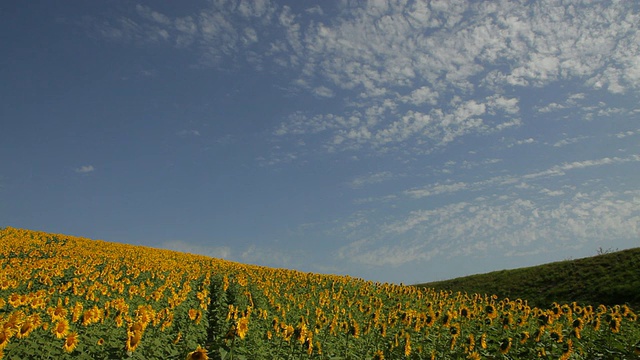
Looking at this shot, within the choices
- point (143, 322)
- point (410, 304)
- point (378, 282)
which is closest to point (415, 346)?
point (143, 322)

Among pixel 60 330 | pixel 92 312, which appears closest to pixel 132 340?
pixel 60 330

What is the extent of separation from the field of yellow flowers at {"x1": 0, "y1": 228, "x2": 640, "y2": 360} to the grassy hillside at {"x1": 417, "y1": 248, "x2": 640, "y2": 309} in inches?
362

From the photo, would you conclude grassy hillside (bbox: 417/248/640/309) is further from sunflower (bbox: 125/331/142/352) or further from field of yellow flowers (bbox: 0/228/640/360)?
sunflower (bbox: 125/331/142/352)

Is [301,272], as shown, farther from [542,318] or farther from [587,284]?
[542,318]

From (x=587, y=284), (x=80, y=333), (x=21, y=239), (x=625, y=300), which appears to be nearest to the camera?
(x=80, y=333)

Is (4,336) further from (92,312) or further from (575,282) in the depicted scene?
(575,282)

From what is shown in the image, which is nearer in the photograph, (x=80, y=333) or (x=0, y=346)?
(x=0, y=346)

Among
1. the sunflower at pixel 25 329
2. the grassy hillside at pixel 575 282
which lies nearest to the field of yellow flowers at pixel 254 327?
the sunflower at pixel 25 329

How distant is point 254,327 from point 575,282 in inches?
998

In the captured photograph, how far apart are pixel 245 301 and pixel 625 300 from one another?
2062 centimetres

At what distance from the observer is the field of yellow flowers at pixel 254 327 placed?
27.8 feet

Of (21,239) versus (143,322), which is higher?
(21,239)

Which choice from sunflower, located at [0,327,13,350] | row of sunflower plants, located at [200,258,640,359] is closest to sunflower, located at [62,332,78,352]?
sunflower, located at [0,327,13,350]

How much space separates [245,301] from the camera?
1803 cm
